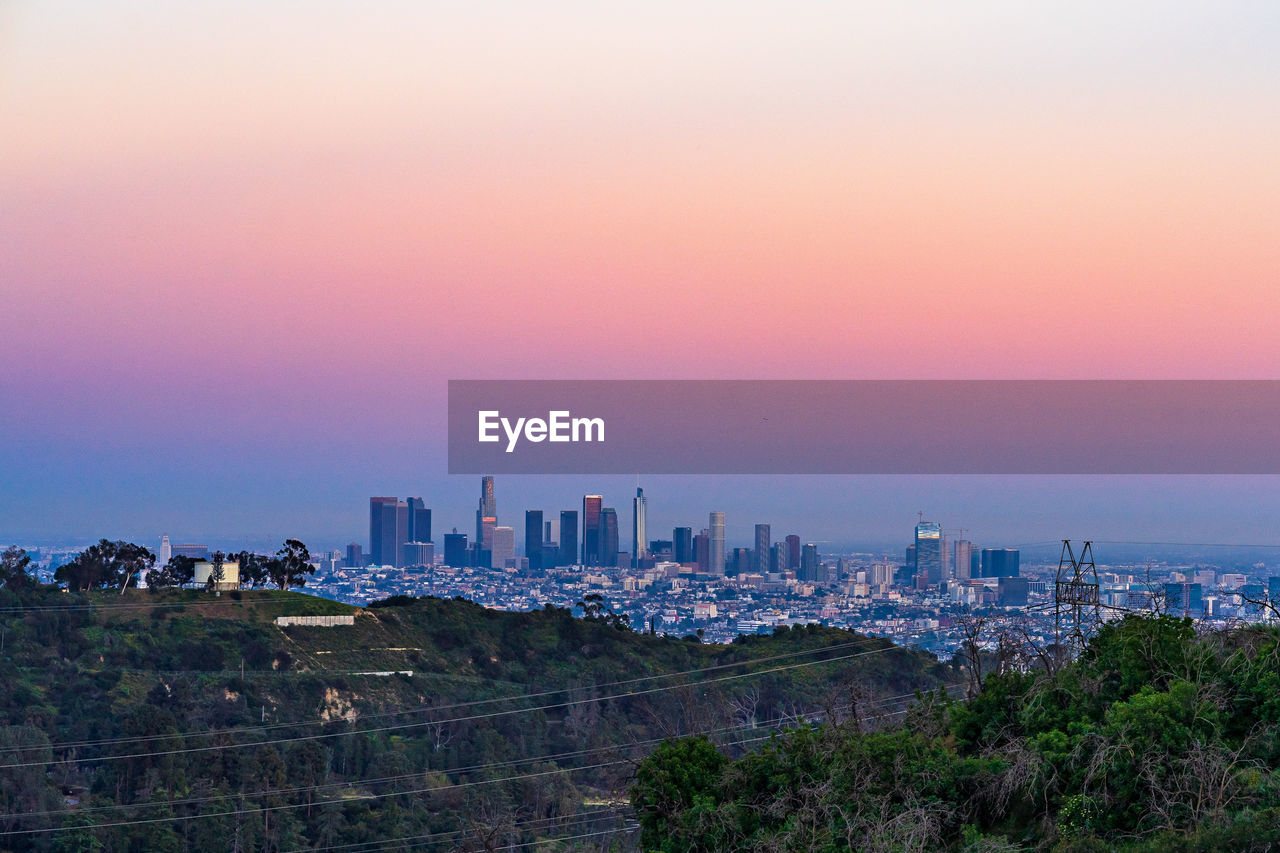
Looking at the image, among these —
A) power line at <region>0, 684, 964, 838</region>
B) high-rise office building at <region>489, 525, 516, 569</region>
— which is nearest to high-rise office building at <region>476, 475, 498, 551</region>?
high-rise office building at <region>489, 525, 516, 569</region>

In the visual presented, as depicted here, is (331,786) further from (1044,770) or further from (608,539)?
(608,539)

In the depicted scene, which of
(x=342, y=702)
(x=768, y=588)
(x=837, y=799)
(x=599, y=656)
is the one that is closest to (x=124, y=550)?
(x=342, y=702)

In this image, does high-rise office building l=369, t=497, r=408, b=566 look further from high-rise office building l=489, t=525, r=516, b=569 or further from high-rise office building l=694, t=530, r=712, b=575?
high-rise office building l=694, t=530, r=712, b=575

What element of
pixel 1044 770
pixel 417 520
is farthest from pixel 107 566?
pixel 1044 770

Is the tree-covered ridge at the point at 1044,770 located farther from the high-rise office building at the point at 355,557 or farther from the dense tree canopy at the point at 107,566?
the high-rise office building at the point at 355,557

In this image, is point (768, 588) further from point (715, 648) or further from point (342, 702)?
point (342, 702)

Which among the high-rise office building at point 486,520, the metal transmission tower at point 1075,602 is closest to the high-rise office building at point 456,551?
the high-rise office building at point 486,520
